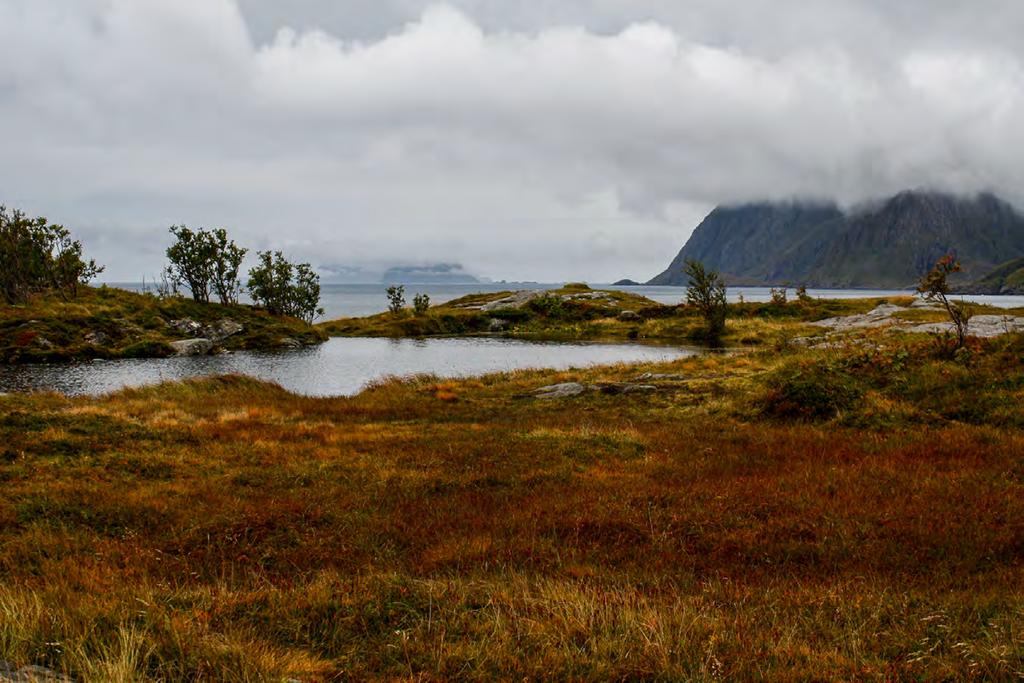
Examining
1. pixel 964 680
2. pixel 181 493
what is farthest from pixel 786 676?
pixel 181 493

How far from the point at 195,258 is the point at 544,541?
103 meters

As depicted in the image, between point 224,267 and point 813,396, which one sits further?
→ point 224,267

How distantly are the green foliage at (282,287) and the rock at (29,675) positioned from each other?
343 feet

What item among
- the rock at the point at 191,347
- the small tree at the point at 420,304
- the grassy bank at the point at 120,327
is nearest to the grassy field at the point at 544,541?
the grassy bank at the point at 120,327

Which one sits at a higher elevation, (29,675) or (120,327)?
(120,327)

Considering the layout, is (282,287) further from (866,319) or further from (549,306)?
(866,319)

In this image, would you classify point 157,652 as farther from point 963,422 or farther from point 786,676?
point 963,422

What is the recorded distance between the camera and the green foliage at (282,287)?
10594cm

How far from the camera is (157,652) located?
4996 mm

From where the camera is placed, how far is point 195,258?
9550cm

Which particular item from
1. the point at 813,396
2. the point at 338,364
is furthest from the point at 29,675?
the point at 338,364

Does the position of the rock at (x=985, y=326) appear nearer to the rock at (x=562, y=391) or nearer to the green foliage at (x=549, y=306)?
the rock at (x=562, y=391)

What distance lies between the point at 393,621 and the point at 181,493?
32.9ft

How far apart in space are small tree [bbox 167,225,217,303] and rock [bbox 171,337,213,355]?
23.9m
